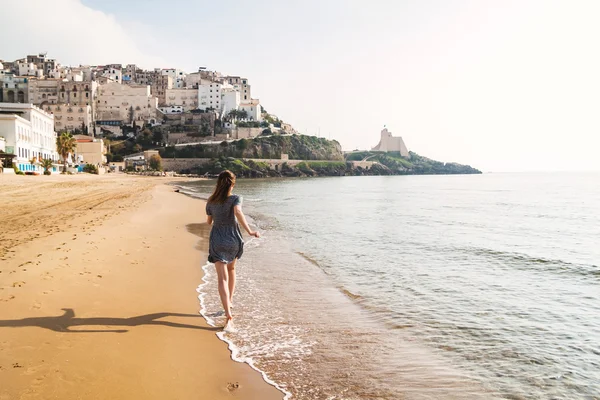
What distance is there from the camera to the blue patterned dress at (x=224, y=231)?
614 cm

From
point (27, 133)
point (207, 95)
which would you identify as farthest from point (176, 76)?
point (27, 133)

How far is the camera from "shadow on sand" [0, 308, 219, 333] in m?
5.26

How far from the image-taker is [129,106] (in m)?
123

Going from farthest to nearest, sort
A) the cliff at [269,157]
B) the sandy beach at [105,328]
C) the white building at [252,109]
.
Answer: the white building at [252,109]
the cliff at [269,157]
the sandy beach at [105,328]

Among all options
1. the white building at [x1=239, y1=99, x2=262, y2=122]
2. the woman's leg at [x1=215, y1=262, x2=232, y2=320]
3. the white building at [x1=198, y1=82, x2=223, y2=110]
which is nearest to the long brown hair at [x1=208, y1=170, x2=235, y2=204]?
the woman's leg at [x1=215, y1=262, x2=232, y2=320]

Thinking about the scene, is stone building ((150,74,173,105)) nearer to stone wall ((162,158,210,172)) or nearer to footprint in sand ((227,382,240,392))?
stone wall ((162,158,210,172))

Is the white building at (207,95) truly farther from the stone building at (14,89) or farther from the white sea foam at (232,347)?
the white sea foam at (232,347)

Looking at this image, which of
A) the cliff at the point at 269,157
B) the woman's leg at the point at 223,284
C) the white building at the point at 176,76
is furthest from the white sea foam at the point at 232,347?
the white building at the point at 176,76

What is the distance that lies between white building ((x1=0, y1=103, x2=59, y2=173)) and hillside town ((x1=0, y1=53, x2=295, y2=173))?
498 inches

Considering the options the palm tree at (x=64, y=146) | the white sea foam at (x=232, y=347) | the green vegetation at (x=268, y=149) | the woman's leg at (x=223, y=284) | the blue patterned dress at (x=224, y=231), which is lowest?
the white sea foam at (x=232, y=347)

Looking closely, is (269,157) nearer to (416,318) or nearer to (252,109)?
(252,109)

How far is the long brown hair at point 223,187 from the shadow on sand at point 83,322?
68.4 inches

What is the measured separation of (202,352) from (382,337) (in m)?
2.53

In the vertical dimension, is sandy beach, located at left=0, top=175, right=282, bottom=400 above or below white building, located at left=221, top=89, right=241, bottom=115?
below
